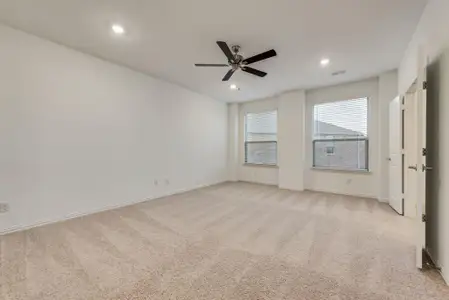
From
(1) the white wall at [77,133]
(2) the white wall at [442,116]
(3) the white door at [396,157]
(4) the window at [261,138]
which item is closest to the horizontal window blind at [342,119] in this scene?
(3) the white door at [396,157]

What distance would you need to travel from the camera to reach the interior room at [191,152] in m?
1.94

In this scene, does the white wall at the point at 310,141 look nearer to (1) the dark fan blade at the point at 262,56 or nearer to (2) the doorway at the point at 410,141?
(2) the doorway at the point at 410,141

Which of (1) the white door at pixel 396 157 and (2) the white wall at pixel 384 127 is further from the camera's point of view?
(2) the white wall at pixel 384 127

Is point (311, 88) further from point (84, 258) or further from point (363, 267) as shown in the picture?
point (84, 258)

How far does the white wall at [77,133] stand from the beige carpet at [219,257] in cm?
51

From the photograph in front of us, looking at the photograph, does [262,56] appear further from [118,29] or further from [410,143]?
[410,143]

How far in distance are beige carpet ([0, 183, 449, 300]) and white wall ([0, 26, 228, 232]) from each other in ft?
1.66

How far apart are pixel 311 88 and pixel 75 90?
529cm

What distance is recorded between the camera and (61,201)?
11.0ft

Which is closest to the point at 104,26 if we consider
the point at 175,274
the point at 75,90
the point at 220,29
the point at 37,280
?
the point at 75,90

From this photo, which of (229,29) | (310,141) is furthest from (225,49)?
(310,141)

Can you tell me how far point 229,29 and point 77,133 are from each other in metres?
2.99

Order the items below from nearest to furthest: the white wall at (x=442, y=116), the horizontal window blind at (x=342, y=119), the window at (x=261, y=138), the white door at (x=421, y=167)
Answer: the white wall at (x=442, y=116), the white door at (x=421, y=167), the horizontal window blind at (x=342, y=119), the window at (x=261, y=138)

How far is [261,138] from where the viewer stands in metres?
7.05
